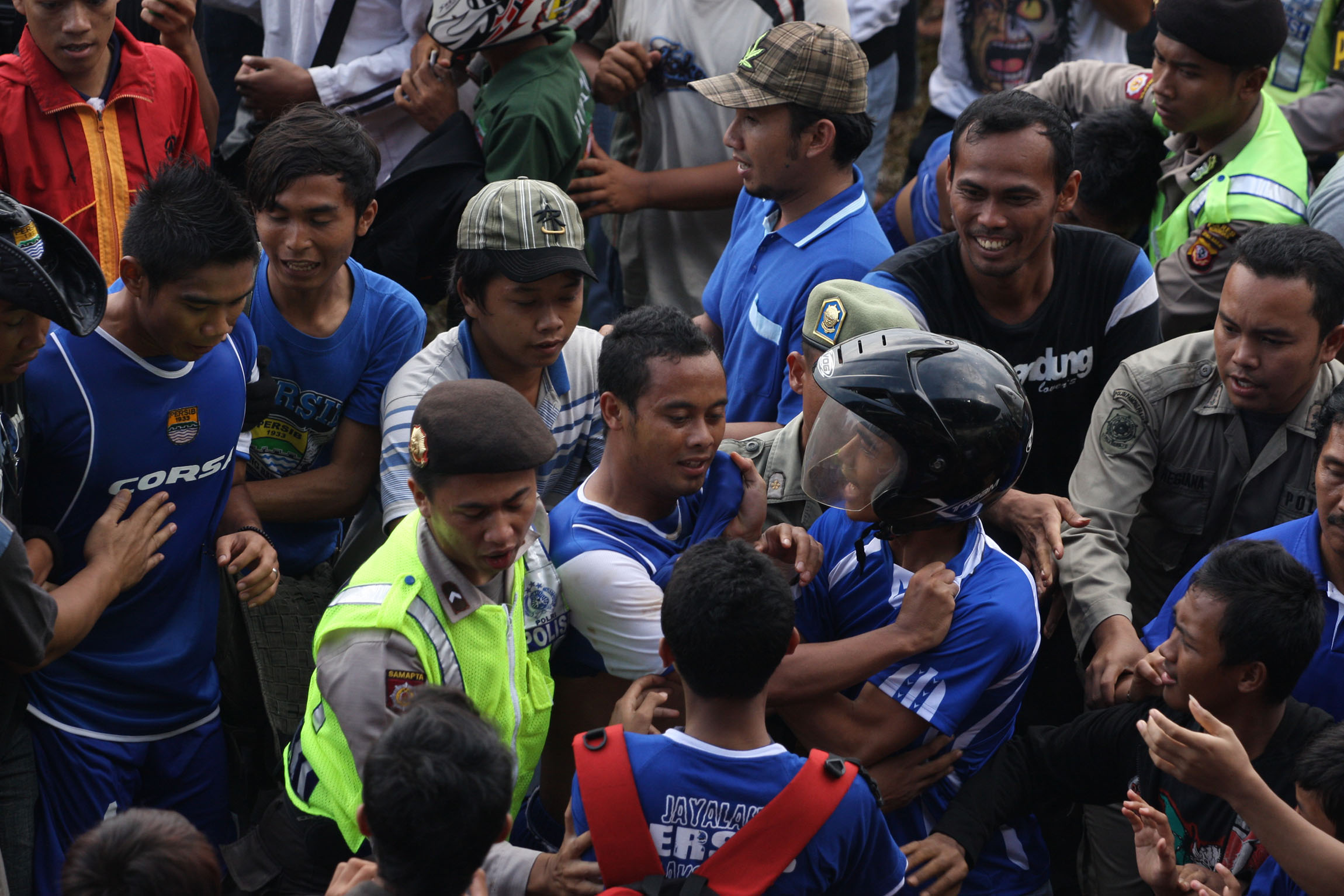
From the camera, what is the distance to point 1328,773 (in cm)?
264

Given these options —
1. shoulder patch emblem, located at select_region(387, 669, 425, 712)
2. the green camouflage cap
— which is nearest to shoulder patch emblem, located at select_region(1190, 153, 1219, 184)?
the green camouflage cap

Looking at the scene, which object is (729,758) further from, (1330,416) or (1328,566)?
(1330,416)

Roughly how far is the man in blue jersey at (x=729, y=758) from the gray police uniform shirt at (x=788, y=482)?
3.52 ft

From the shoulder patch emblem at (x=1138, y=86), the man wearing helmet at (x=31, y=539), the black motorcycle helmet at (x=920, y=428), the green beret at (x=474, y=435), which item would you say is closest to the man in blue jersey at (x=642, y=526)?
the black motorcycle helmet at (x=920, y=428)

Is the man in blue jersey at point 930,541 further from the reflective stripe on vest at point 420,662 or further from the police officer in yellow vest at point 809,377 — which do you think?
the reflective stripe on vest at point 420,662

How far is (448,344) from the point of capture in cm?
393

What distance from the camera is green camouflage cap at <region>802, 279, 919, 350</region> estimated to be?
3510 millimetres

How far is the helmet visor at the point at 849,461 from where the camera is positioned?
2.90m

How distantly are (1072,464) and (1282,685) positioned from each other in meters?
1.49

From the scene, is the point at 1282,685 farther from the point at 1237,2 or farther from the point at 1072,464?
A: the point at 1237,2

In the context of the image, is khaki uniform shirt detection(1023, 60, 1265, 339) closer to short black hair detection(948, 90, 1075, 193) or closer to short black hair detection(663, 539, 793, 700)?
short black hair detection(948, 90, 1075, 193)

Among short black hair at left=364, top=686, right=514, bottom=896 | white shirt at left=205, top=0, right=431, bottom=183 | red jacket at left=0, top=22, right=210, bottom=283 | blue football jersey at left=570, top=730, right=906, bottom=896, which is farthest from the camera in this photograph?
white shirt at left=205, top=0, right=431, bottom=183

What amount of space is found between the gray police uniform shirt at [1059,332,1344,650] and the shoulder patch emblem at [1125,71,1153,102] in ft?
6.16

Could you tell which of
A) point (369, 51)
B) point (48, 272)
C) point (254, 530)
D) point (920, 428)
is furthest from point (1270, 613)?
point (369, 51)
